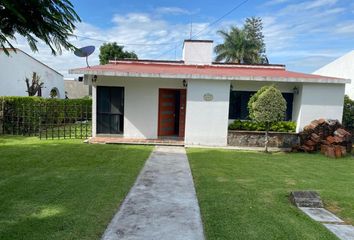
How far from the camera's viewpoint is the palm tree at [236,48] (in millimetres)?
37312

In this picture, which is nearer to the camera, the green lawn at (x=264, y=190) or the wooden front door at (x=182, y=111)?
the green lawn at (x=264, y=190)

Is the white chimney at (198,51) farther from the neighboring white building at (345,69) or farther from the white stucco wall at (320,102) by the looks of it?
the neighboring white building at (345,69)

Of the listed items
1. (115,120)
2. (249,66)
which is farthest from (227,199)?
(249,66)

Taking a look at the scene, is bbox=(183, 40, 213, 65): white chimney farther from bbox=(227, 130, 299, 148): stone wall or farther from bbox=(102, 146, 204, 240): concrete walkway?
bbox=(102, 146, 204, 240): concrete walkway

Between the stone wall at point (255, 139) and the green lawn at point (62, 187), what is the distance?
4.04 metres

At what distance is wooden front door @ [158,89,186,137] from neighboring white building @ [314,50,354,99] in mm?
9718

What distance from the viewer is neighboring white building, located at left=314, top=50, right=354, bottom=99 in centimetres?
1624

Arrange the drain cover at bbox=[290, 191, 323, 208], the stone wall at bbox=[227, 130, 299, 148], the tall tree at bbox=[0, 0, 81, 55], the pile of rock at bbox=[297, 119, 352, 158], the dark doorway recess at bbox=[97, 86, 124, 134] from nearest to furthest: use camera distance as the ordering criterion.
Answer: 1. the tall tree at bbox=[0, 0, 81, 55]
2. the drain cover at bbox=[290, 191, 323, 208]
3. the pile of rock at bbox=[297, 119, 352, 158]
4. the stone wall at bbox=[227, 130, 299, 148]
5. the dark doorway recess at bbox=[97, 86, 124, 134]

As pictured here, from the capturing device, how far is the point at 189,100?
1220 cm

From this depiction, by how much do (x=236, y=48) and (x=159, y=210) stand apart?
3511cm

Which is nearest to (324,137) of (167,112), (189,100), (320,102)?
(320,102)

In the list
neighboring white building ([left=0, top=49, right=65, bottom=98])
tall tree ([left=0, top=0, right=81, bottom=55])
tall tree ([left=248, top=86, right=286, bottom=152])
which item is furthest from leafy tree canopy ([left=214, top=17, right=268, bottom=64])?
tall tree ([left=0, top=0, right=81, bottom=55])

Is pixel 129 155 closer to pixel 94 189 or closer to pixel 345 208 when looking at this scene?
pixel 94 189

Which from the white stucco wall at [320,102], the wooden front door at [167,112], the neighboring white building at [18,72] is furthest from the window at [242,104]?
the neighboring white building at [18,72]
